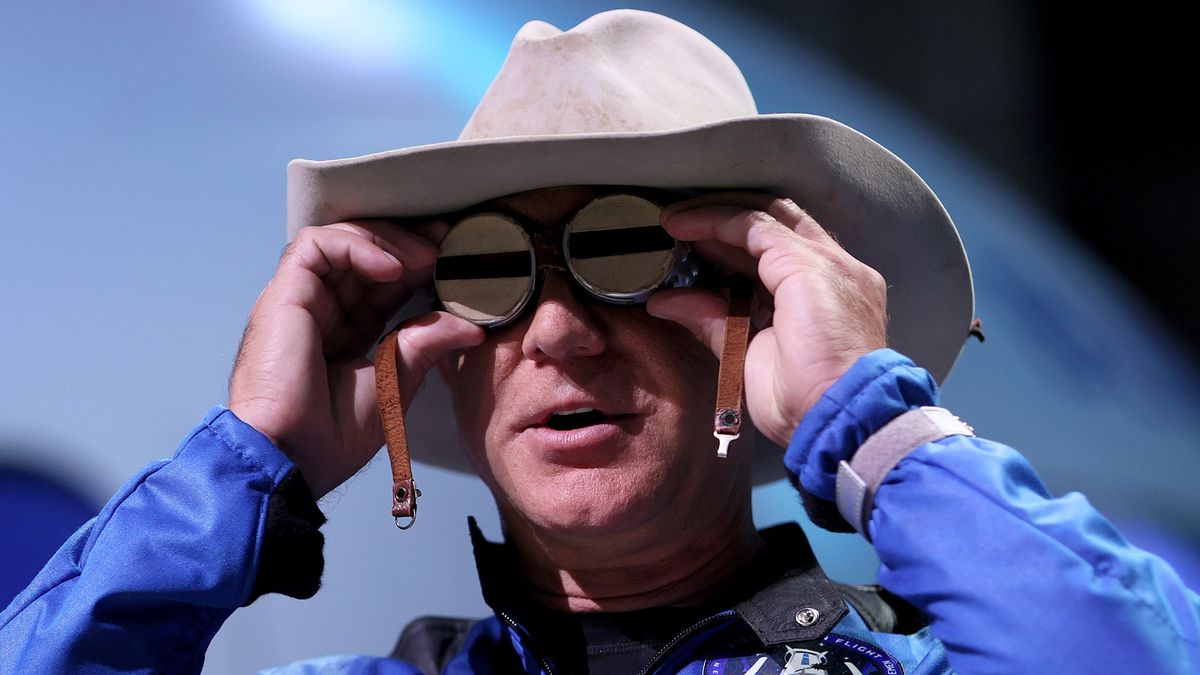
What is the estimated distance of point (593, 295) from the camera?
136cm

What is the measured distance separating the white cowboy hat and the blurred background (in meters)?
0.44

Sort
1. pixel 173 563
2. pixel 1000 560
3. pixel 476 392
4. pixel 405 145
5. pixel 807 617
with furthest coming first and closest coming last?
pixel 405 145 → pixel 476 392 → pixel 807 617 → pixel 173 563 → pixel 1000 560

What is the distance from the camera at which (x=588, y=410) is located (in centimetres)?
139

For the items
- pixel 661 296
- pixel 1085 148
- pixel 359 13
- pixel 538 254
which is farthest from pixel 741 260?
pixel 1085 148

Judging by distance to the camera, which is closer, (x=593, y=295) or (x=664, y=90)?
(x=593, y=295)

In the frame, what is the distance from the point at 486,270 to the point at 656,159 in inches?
10.3

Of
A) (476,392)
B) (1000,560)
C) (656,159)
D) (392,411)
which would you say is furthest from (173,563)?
(1000,560)

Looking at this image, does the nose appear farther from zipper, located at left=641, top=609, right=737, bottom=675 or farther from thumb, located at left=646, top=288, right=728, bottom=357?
zipper, located at left=641, top=609, right=737, bottom=675

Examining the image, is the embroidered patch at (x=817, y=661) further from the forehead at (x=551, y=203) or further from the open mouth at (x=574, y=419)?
the forehead at (x=551, y=203)

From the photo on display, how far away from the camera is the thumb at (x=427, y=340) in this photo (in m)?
1.41

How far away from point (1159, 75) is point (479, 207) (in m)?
1.39

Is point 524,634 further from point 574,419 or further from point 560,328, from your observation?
point 560,328

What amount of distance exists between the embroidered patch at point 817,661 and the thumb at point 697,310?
368 mm

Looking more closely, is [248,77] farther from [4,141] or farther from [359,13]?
[4,141]
